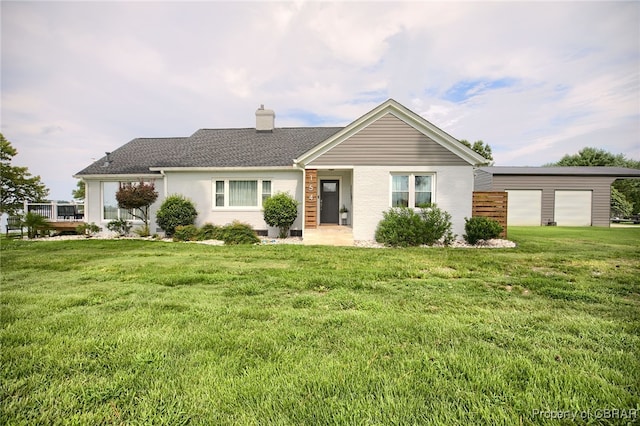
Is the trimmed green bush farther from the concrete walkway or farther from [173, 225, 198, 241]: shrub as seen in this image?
the concrete walkway

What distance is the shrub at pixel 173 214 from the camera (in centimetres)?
1270

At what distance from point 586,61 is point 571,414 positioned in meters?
17.0

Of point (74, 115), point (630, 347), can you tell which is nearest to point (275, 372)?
point (630, 347)

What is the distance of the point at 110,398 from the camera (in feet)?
6.48

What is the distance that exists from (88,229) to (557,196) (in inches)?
1253

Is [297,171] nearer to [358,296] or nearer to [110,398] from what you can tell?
[358,296]

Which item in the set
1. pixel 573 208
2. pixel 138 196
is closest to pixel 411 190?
pixel 138 196

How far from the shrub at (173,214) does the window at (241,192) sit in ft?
4.71

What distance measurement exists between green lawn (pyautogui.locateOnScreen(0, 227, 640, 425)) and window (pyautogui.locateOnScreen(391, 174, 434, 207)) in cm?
618

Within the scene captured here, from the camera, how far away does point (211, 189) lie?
13.7 meters

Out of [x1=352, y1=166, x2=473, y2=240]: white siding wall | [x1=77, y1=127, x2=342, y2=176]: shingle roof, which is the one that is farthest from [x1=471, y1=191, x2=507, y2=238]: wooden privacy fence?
[x1=77, y1=127, x2=342, y2=176]: shingle roof

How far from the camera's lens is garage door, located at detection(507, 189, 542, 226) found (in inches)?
833

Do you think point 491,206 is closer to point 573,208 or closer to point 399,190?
point 399,190

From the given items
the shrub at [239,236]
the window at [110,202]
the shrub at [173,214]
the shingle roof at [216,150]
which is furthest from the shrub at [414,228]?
the window at [110,202]
